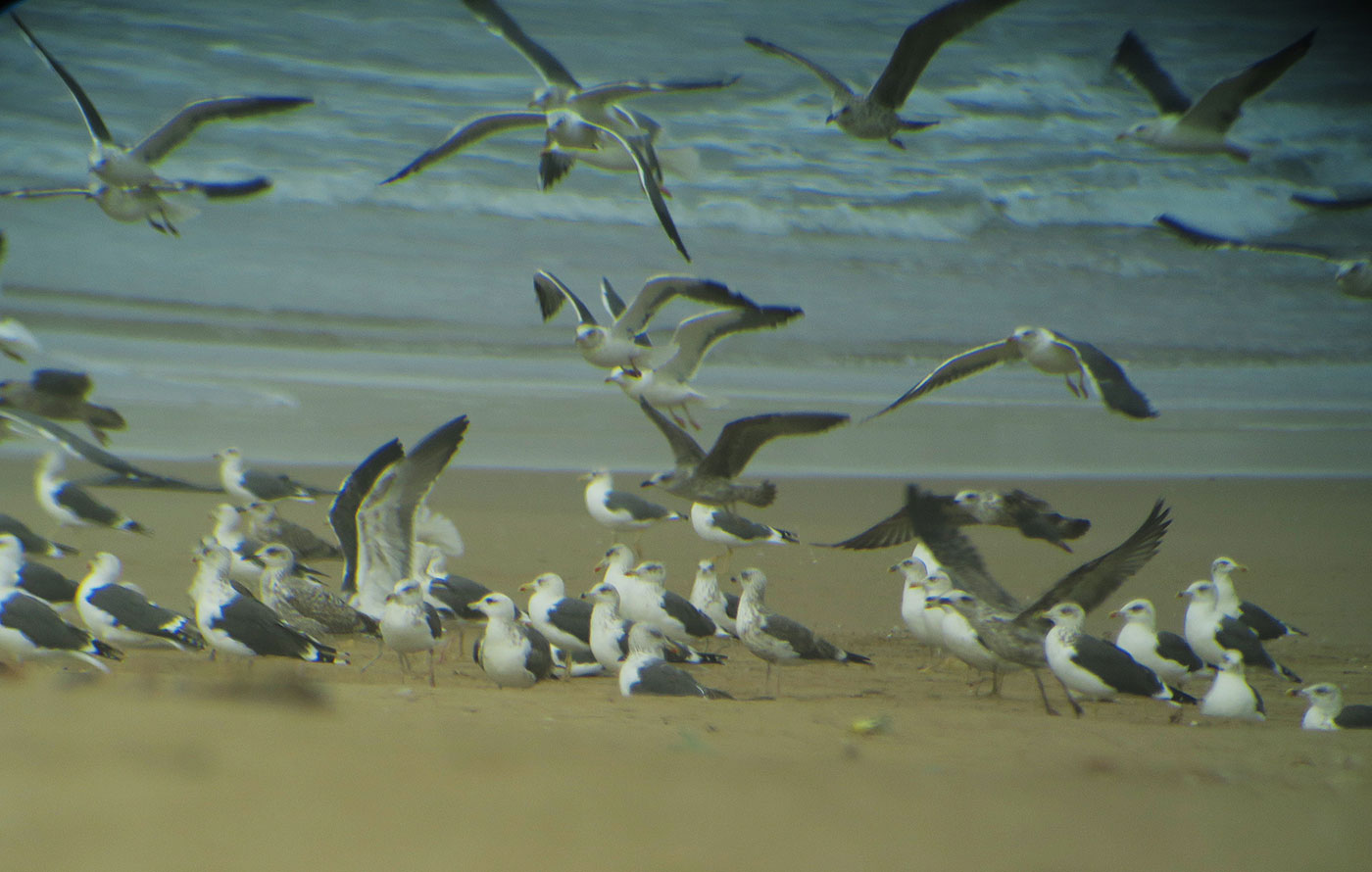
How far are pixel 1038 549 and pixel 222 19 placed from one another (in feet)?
77.5

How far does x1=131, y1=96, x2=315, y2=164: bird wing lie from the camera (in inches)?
342

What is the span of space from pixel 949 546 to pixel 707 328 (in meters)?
3.52

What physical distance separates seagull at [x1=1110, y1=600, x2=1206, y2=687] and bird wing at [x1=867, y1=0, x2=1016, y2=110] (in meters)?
3.37

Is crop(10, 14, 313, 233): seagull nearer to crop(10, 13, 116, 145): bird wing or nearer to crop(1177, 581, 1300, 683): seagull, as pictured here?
crop(10, 13, 116, 145): bird wing

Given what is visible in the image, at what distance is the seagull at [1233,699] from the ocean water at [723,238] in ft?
17.3

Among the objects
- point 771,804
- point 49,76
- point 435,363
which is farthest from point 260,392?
point 49,76

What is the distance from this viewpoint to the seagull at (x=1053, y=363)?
6.70 metres

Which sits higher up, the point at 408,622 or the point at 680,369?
the point at 680,369

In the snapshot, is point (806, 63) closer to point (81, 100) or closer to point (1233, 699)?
point (1233, 699)

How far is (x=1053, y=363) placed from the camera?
8055 mm

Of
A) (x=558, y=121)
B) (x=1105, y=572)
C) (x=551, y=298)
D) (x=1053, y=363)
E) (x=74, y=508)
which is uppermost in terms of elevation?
(x=558, y=121)

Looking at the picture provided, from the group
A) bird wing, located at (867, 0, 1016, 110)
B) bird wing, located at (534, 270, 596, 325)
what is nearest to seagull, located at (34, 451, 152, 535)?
bird wing, located at (534, 270, 596, 325)

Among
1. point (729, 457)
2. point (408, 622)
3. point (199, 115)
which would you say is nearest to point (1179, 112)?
point (729, 457)

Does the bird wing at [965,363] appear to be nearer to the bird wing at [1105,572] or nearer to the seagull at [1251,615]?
the seagull at [1251,615]
